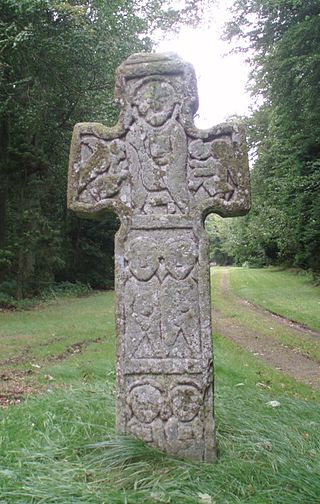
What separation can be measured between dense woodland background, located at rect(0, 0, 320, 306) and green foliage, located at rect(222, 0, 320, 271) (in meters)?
0.04

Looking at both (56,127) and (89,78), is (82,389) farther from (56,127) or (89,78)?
(56,127)

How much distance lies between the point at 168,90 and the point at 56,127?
16.7m

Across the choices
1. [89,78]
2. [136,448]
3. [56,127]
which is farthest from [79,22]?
[136,448]

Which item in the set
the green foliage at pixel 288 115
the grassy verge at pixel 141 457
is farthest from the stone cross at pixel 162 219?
the green foliage at pixel 288 115

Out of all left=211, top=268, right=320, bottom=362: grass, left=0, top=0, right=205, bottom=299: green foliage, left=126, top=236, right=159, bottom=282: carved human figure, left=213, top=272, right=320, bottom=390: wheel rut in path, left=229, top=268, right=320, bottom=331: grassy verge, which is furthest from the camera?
left=229, top=268, right=320, bottom=331: grassy verge

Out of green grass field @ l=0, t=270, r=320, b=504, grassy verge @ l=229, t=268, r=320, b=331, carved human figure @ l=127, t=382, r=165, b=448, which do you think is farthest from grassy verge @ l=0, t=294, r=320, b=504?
grassy verge @ l=229, t=268, r=320, b=331

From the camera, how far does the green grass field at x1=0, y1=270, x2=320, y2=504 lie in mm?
3268

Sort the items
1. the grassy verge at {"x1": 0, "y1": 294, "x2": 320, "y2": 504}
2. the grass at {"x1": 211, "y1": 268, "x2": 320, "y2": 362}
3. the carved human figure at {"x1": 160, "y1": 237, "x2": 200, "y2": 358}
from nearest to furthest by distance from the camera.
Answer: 1. the grassy verge at {"x1": 0, "y1": 294, "x2": 320, "y2": 504}
2. the carved human figure at {"x1": 160, "y1": 237, "x2": 200, "y2": 358}
3. the grass at {"x1": 211, "y1": 268, "x2": 320, "y2": 362}

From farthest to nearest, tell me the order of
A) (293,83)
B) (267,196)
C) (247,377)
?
(267,196) → (293,83) → (247,377)

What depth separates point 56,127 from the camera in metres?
20.4

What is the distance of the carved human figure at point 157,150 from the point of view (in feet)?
14.9

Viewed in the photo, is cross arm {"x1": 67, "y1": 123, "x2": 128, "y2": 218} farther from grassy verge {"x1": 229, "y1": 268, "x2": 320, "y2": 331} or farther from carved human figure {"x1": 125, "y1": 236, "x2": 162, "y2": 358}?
grassy verge {"x1": 229, "y1": 268, "x2": 320, "y2": 331}

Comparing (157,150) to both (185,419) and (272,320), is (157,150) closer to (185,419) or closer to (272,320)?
(185,419)

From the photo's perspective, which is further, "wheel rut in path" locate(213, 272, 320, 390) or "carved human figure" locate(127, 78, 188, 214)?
"wheel rut in path" locate(213, 272, 320, 390)
